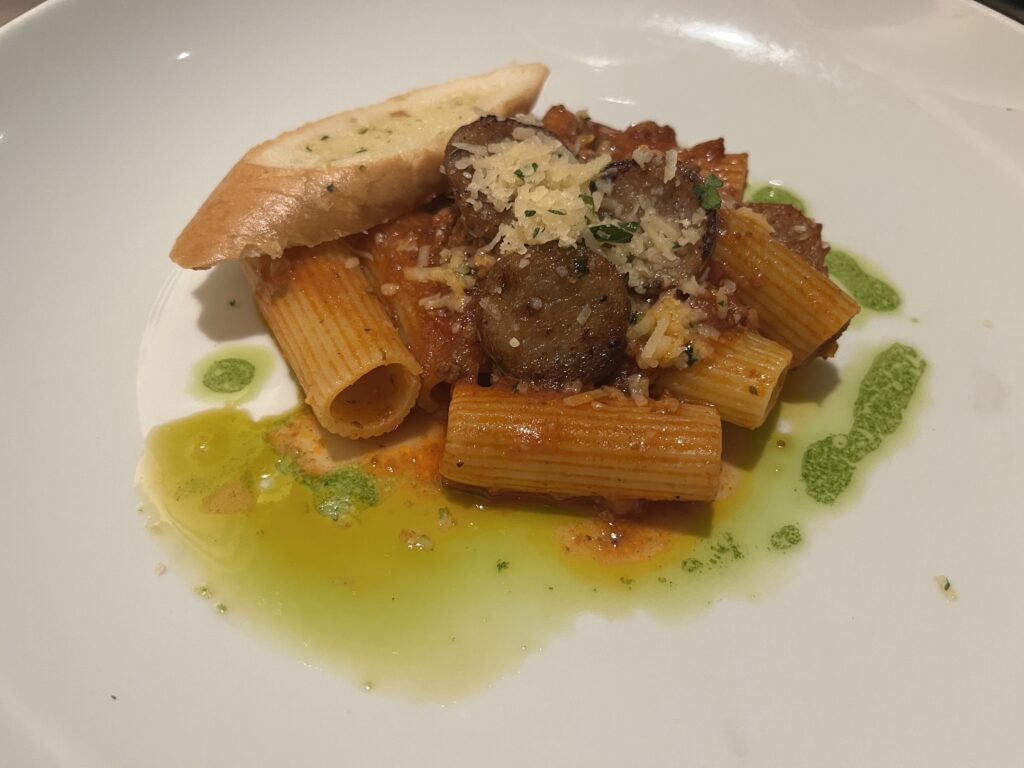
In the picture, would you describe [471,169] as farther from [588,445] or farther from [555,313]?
[588,445]

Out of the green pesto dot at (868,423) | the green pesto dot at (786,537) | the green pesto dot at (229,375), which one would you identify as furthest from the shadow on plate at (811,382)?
the green pesto dot at (229,375)

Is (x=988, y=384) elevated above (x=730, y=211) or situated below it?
below

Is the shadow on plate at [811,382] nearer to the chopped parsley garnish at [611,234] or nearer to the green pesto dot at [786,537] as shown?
the green pesto dot at [786,537]

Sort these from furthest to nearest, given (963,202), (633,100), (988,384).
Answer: (633,100) → (963,202) → (988,384)

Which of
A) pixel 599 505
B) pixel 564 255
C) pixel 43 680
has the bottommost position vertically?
pixel 599 505

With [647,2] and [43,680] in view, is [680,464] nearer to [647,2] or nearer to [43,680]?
[43,680]

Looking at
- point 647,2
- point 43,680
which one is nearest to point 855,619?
point 43,680

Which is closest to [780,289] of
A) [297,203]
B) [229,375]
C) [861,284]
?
[861,284]
